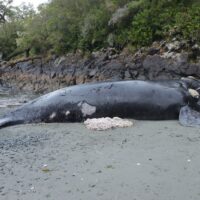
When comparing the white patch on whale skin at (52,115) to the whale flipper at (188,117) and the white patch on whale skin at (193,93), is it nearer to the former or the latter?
the whale flipper at (188,117)

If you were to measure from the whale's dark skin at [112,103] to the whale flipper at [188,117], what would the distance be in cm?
23

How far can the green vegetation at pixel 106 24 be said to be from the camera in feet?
45.5

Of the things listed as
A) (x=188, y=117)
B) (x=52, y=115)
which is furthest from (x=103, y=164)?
(x=52, y=115)

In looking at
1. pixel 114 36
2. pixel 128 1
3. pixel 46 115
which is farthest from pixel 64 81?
pixel 46 115

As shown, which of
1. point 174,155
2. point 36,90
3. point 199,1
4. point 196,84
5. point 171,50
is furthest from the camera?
point 36,90

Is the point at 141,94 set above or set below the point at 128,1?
below

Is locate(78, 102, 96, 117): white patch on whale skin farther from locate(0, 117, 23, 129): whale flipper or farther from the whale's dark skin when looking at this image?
locate(0, 117, 23, 129): whale flipper

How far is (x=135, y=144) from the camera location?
6172mm

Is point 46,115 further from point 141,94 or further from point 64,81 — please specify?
point 64,81

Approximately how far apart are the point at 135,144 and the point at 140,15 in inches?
375

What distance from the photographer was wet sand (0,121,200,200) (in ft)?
14.6

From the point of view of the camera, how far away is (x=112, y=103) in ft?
27.5

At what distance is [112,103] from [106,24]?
8.76 m

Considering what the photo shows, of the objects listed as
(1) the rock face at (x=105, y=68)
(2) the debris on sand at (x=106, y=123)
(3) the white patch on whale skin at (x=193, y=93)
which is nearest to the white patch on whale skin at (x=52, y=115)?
(2) the debris on sand at (x=106, y=123)
